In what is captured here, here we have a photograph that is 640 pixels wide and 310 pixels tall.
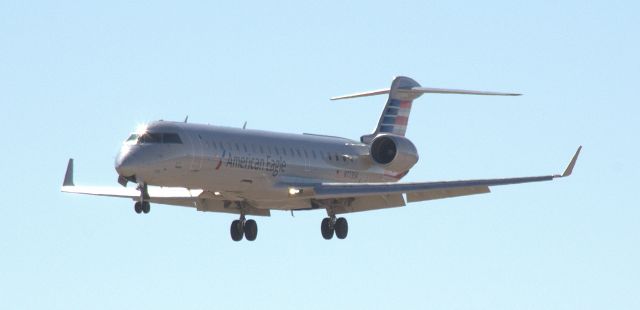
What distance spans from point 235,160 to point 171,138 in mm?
2201

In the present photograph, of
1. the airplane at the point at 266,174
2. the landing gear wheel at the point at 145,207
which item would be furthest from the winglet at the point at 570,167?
the landing gear wheel at the point at 145,207

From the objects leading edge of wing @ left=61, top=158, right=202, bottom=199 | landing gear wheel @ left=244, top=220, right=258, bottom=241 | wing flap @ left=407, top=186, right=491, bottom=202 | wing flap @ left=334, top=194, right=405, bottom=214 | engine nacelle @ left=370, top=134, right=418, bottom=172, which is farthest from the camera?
engine nacelle @ left=370, top=134, right=418, bottom=172

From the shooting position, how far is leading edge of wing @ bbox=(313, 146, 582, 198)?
55906 mm

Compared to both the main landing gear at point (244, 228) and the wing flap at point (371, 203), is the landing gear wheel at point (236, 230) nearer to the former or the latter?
the main landing gear at point (244, 228)

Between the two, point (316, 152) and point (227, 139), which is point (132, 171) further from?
point (316, 152)

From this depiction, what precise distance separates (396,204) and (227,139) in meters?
5.99

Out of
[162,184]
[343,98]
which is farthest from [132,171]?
[343,98]

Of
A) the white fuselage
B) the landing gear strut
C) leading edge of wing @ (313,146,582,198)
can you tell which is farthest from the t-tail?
the landing gear strut

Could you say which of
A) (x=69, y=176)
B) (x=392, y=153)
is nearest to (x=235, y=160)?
(x=392, y=153)

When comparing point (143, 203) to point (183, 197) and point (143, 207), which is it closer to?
point (143, 207)

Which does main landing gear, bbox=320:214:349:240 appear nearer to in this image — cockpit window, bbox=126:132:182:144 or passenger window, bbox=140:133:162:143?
cockpit window, bbox=126:132:182:144

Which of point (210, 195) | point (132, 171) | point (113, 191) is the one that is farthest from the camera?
point (113, 191)

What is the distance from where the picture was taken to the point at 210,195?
56094 millimetres

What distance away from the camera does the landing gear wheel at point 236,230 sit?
59.1 meters
